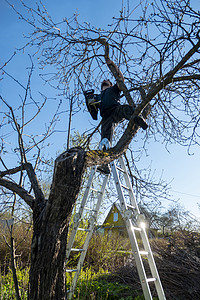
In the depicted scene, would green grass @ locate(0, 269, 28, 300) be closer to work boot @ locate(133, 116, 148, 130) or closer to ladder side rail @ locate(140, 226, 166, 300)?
ladder side rail @ locate(140, 226, 166, 300)

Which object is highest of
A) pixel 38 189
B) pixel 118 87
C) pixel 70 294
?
pixel 118 87

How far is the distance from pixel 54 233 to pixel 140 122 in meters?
1.86

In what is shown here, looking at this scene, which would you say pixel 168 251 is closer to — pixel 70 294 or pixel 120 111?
pixel 70 294

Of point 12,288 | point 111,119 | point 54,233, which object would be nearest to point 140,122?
point 111,119

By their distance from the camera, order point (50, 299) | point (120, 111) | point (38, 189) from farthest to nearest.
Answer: point (120, 111)
point (38, 189)
point (50, 299)

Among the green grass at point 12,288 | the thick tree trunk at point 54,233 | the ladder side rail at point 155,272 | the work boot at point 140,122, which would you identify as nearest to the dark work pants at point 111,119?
the work boot at point 140,122

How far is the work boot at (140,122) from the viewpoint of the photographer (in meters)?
3.25

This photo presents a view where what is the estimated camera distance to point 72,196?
2.17 metres

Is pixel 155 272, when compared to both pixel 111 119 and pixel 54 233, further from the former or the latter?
pixel 111 119

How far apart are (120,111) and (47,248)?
234 cm


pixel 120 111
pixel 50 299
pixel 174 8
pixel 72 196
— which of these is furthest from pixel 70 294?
pixel 174 8

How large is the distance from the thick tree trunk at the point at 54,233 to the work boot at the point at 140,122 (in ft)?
4.27

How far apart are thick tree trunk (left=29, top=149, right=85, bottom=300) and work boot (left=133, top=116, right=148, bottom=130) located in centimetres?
130

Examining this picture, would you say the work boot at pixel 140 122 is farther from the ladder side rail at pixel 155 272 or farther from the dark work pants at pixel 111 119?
the ladder side rail at pixel 155 272
